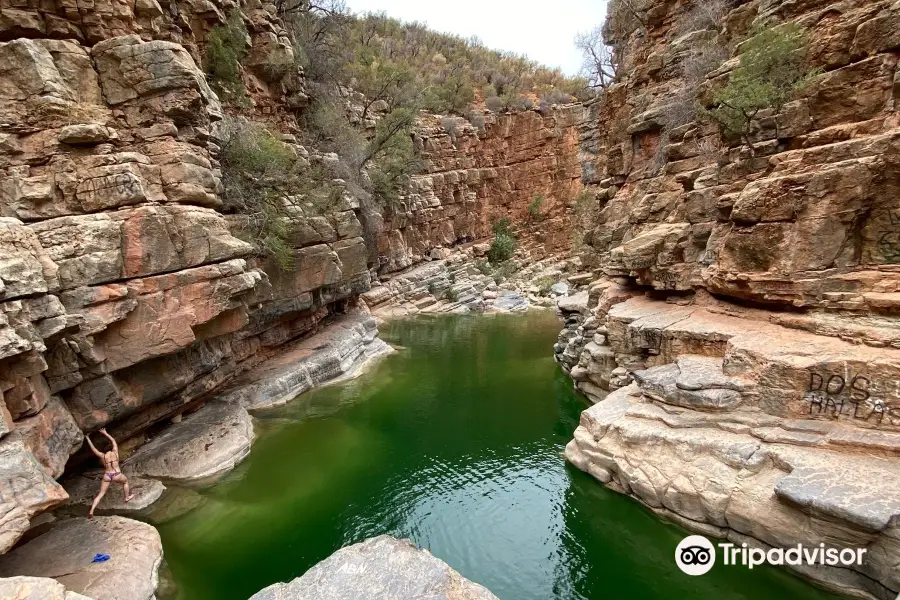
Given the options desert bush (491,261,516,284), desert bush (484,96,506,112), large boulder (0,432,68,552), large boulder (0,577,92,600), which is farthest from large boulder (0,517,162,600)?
desert bush (484,96,506,112)

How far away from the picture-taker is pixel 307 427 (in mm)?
14523

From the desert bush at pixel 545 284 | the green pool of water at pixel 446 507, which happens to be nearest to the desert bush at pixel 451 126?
the desert bush at pixel 545 284

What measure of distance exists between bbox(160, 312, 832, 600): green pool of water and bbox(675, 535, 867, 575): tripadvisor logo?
7.3 inches

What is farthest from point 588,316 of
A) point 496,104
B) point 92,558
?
point 496,104

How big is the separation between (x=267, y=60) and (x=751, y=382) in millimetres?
19428

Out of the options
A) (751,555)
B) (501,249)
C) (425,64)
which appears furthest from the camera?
(425,64)

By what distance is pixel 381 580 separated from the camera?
552 centimetres

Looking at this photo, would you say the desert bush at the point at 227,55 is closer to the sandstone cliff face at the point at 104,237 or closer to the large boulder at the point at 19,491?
the sandstone cliff face at the point at 104,237

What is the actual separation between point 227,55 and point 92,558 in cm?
1505

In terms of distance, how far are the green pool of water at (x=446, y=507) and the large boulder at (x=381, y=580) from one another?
10.2 ft

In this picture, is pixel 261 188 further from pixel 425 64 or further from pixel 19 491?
pixel 425 64

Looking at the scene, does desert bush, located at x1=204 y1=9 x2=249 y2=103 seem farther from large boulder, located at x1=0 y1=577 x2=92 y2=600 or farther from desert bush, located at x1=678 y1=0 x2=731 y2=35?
desert bush, located at x1=678 y1=0 x2=731 y2=35

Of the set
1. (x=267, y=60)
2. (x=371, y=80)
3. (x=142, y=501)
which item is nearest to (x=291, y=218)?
(x=267, y=60)

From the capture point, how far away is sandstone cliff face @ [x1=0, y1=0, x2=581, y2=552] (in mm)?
8164
